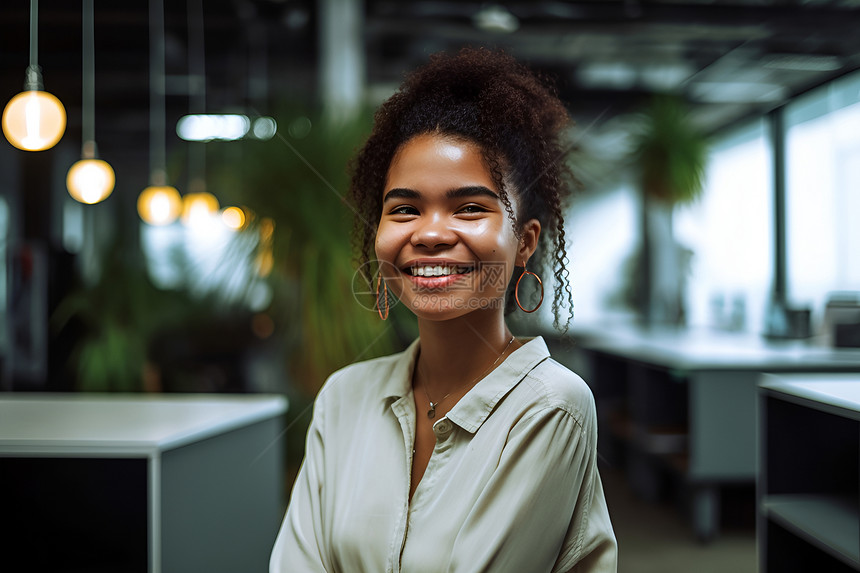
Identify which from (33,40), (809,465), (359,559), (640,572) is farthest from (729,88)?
(359,559)

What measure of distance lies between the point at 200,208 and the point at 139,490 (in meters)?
2.39

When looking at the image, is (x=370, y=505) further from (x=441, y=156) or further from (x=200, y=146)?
(x=200, y=146)

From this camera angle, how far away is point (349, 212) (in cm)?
112

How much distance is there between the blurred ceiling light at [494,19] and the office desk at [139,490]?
7.26 ft

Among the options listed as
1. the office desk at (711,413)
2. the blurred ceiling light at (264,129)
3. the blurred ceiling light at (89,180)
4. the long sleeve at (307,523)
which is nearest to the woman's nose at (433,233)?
the long sleeve at (307,523)

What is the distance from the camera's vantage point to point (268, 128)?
1.74 meters

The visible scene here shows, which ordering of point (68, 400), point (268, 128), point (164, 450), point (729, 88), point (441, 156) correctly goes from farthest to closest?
point (729, 88) < point (68, 400) < point (268, 128) < point (164, 450) < point (441, 156)

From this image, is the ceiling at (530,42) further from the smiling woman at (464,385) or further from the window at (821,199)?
the smiling woman at (464,385)

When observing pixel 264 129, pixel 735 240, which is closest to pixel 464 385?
pixel 264 129

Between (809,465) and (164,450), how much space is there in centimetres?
158

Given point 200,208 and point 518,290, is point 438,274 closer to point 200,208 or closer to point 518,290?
point 518,290

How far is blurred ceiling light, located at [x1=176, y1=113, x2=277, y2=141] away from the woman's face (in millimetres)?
808

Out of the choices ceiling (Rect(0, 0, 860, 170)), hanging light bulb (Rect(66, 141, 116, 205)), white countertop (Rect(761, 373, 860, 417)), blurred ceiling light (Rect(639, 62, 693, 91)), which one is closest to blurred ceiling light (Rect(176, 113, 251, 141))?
ceiling (Rect(0, 0, 860, 170))

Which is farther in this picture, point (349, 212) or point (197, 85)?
point (197, 85)
